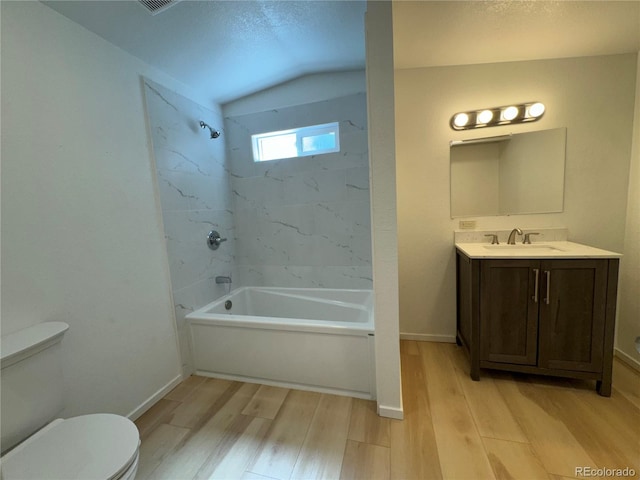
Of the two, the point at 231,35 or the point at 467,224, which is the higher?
the point at 231,35

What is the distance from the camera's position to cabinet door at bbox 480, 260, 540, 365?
162cm

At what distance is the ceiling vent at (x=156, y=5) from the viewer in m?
1.32

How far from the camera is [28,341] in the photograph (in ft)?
3.42

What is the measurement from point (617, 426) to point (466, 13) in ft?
8.08

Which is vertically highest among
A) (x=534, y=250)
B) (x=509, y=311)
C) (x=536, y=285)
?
(x=534, y=250)

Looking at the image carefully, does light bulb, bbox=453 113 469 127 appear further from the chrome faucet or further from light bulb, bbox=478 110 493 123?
the chrome faucet

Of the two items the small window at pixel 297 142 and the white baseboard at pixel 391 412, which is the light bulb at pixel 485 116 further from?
the white baseboard at pixel 391 412

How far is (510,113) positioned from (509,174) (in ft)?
1.55

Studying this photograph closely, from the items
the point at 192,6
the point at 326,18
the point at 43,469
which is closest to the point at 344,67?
the point at 326,18

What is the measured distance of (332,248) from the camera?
252cm

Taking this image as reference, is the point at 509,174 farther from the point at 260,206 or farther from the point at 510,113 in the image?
the point at 260,206

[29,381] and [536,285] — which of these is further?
[536,285]

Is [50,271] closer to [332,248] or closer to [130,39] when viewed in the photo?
[130,39]

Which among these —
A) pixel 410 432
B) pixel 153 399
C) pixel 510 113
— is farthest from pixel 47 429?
pixel 510 113
